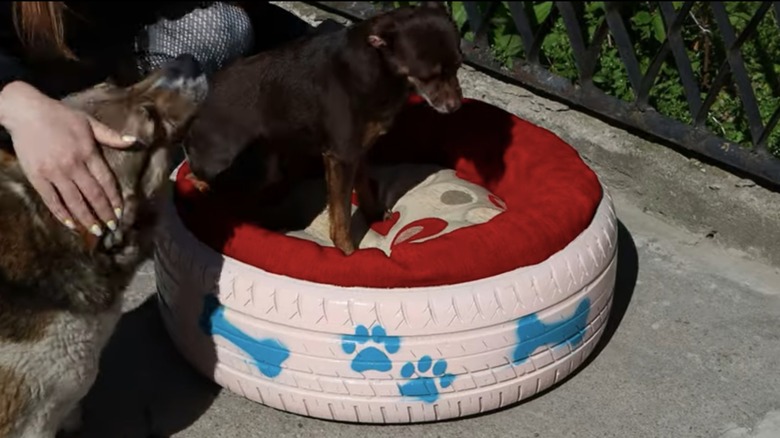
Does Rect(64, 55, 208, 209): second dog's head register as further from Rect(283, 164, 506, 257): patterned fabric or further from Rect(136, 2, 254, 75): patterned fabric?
Rect(283, 164, 506, 257): patterned fabric

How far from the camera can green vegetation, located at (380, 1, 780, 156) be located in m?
5.20

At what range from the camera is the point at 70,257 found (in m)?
2.86

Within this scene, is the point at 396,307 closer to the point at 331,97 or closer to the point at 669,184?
the point at 331,97

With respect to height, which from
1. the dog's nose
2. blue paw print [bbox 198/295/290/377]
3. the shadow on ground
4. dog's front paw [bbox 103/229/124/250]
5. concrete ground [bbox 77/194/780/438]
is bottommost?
the shadow on ground

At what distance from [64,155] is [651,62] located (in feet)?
10.6

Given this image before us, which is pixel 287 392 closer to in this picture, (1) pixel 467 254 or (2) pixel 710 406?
(1) pixel 467 254

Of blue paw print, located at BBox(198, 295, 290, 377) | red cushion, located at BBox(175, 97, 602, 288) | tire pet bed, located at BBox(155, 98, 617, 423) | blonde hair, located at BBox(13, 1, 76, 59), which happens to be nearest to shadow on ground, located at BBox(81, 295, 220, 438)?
tire pet bed, located at BBox(155, 98, 617, 423)

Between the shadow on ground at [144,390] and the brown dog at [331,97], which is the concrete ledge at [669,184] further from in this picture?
the shadow on ground at [144,390]

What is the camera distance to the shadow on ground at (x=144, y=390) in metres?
3.63

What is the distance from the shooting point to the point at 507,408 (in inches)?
147

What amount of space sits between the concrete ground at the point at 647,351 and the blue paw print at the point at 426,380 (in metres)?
0.20

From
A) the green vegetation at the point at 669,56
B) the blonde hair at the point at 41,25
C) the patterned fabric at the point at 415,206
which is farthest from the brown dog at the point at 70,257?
the green vegetation at the point at 669,56

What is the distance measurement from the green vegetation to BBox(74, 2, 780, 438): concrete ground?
1.17 feet

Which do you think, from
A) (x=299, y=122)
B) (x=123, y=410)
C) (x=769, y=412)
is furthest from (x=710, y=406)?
(x=123, y=410)
